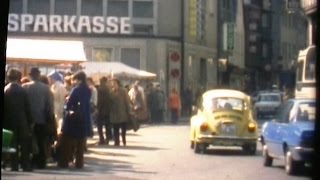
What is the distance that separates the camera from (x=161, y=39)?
10.4m

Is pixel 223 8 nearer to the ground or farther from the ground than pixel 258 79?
farther from the ground

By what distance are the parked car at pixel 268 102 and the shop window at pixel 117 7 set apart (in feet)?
5.36

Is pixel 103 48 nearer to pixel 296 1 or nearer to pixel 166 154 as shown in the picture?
pixel 166 154

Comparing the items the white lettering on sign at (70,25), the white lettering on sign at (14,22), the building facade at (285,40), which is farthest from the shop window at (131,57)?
the white lettering on sign at (14,22)

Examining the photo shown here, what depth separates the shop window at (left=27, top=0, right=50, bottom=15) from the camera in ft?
26.4

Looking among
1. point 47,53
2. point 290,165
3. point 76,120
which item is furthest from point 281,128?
point 47,53

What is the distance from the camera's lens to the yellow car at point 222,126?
12344mm

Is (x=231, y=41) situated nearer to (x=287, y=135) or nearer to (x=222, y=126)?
(x=287, y=135)

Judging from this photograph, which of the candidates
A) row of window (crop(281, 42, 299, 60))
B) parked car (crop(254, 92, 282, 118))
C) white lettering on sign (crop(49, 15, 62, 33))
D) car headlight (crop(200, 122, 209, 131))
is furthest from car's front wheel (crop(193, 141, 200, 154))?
row of window (crop(281, 42, 299, 60))

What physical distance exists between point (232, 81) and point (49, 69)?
560 cm

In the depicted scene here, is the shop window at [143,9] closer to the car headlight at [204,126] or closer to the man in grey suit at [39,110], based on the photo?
the man in grey suit at [39,110]

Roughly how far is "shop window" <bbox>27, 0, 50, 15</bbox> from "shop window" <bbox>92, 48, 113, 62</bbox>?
1.86m

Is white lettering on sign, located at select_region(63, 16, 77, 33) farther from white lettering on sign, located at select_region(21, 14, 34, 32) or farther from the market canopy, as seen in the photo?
the market canopy

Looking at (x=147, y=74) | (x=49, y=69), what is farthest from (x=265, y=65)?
(x=49, y=69)
